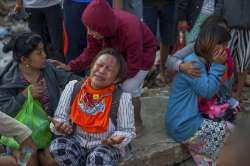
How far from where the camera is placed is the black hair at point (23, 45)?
3869mm

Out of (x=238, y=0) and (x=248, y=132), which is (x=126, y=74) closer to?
(x=238, y=0)

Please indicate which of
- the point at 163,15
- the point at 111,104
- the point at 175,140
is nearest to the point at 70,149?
the point at 111,104

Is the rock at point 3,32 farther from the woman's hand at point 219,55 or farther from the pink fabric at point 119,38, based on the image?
the woman's hand at point 219,55

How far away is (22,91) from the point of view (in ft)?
12.7

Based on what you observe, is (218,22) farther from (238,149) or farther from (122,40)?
(238,149)

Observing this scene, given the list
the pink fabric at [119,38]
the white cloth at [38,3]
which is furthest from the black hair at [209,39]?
the white cloth at [38,3]

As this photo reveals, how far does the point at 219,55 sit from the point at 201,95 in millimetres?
331

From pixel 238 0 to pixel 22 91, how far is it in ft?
6.75

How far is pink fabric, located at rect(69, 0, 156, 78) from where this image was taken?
3.82 metres

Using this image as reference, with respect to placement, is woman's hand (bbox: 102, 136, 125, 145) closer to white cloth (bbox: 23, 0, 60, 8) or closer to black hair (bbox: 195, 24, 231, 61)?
black hair (bbox: 195, 24, 231, 61)

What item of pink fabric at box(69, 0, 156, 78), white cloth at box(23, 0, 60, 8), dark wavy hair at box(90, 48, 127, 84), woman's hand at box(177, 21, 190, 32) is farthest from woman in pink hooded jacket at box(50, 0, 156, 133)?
white cloth at box(23, 0, 60, 8)

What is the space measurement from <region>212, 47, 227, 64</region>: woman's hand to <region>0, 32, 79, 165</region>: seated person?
3.92 ft

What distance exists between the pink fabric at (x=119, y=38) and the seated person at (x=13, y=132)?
35.4 inches

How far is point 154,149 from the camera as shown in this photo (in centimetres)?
418
